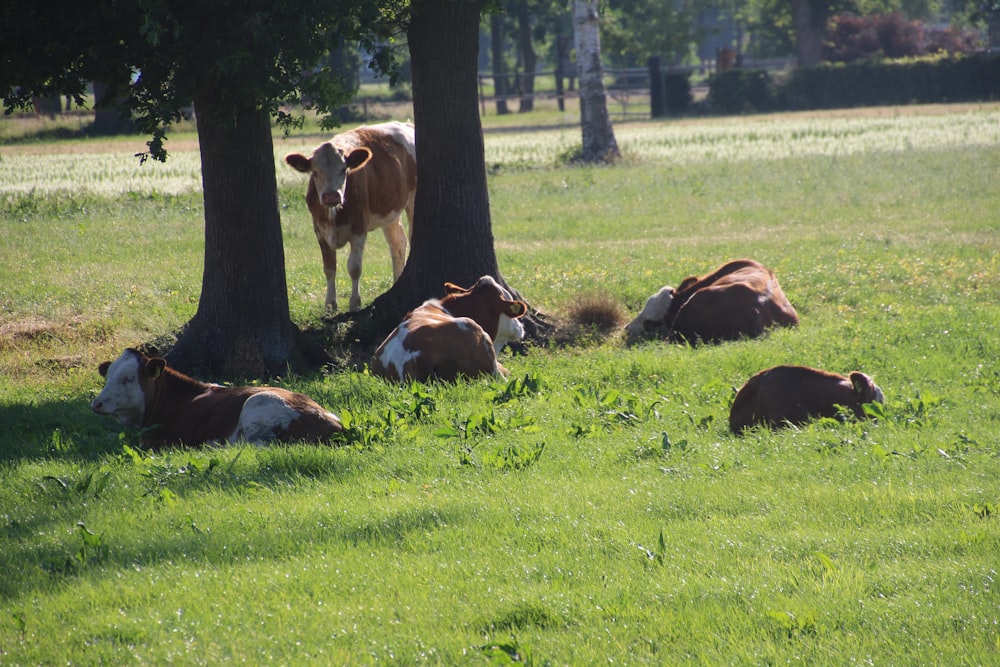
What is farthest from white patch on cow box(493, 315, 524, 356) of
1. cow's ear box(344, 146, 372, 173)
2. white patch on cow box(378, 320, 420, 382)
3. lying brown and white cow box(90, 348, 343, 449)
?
lying brown and white cow box(90, 348, 343, 449)

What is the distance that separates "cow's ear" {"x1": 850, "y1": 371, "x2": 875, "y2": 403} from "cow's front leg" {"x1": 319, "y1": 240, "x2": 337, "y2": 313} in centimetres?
678

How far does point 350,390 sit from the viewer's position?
9273 millimetres

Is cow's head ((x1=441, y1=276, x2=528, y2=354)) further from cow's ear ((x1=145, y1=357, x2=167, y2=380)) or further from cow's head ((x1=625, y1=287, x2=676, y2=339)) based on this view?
cow's ear ((x1=145, y1=357, x2=167, y2=380))

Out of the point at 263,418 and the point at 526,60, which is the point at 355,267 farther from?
the point at 526,60

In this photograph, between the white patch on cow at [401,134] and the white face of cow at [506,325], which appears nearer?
the white face of cow at [506,325]

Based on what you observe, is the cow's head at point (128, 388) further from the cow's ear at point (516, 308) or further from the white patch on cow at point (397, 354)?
the cow's ear at point (516, 308)

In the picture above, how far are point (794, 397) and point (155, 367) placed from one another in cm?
460

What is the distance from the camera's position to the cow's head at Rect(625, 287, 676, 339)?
12016 millimetres

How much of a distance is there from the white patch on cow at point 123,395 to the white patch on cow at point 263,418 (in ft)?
2.80

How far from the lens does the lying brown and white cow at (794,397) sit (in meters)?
7.95

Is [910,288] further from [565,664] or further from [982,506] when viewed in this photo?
[565,664]

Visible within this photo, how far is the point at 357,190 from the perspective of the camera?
1344 cm

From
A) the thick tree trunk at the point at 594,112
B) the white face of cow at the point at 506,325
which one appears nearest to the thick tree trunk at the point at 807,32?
the thick tree trunk at the point at 594,112

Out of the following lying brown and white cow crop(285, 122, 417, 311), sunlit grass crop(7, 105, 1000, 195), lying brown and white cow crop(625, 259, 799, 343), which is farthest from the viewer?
sunlit grass crop(7, 105, 1000, 195)
